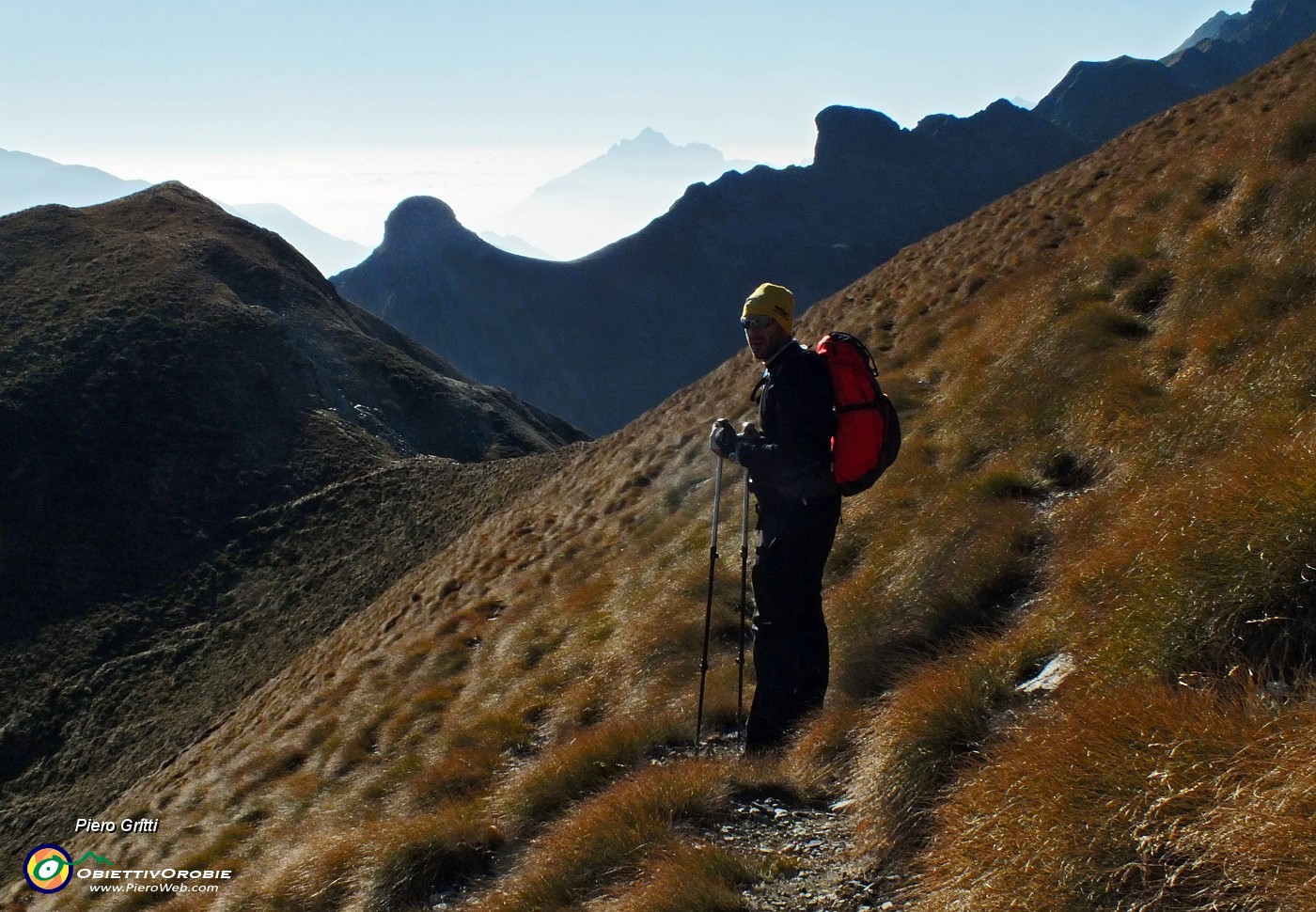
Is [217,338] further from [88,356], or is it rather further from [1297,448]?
[1297,448]

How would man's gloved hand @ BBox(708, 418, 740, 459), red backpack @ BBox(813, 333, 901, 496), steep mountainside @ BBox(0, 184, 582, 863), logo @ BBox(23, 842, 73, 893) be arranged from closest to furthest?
red backpack @ BBox(813, 333, 901, 496)
man's gloved hand @ BBox(708, 418, 740, 459)
logo @ BBox(23, 842, 73, 893)
steep mountainside @ BBox(0, 184, 582, 863)

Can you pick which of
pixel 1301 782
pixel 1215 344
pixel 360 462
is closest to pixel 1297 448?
pixel 1301 782

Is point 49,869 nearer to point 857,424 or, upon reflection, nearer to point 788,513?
point 788,513

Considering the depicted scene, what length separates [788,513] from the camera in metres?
7.27

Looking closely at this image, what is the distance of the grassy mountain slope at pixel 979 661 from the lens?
398cm

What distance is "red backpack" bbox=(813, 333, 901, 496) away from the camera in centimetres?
686

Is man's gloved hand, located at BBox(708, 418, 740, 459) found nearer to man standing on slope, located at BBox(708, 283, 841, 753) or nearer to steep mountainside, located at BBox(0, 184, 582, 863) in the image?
→ man standing on slope, located at BBox(708, 283, 841, 753)

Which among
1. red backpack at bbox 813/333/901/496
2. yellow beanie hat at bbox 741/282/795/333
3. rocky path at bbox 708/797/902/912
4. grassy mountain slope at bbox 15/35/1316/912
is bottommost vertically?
rocky path at bbox 708/797/902/912

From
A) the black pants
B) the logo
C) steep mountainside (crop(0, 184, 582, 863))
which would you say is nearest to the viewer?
the black pants

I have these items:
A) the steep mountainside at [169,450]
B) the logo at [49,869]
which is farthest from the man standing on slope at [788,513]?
the steep mountainside at [169,450]

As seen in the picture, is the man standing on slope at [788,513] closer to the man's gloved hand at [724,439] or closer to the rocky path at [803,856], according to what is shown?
the man's gloved hand at [724,439]

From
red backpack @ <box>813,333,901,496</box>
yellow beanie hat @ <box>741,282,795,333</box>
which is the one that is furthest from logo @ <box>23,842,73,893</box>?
red backpack @ <box>813,333,901,496</box>

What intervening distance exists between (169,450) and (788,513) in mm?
54531

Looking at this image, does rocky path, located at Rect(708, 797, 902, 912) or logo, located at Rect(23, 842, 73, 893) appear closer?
rocky path, located at Rect(708, 797, 902, 912)
